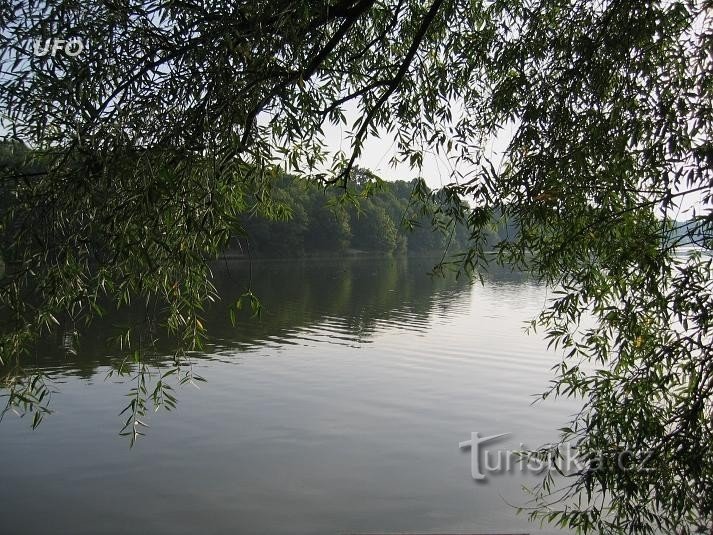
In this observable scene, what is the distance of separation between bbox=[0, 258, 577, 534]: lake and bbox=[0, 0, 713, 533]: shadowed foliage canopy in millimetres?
683

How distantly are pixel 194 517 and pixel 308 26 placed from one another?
5.95 m

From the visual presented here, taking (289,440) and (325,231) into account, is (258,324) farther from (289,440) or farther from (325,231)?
(325,231)

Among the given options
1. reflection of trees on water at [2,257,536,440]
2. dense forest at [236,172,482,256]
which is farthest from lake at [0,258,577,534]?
dense forest at [236,172,482,256]

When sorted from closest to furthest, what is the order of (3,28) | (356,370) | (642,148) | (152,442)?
(3,28), (642,148), (152,442), (356,370)

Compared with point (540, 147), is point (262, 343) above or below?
below

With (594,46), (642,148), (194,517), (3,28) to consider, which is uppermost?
(594,46)

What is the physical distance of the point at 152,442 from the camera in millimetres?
9852

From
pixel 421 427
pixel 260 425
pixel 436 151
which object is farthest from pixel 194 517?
pixel 436 151

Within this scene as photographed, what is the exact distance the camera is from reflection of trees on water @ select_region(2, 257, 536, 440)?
5179 millimetres

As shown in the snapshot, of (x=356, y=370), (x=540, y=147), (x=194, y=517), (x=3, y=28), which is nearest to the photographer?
(x=3, y=28)

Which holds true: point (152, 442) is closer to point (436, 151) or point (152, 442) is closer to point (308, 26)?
point (436, 151)

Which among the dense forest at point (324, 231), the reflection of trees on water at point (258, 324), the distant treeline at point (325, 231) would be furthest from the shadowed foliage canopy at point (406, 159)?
the dense forest at point (324, 231)

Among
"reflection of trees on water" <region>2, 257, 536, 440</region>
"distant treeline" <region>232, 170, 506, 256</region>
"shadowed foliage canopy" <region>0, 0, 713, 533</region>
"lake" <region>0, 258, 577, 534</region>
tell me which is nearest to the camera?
"shadowed foliage canopy" <region>0, 0, 713, 533</region>

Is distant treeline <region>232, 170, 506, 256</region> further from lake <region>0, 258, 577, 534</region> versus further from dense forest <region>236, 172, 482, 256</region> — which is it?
lake <region>0, 258, 577, 534</region>
